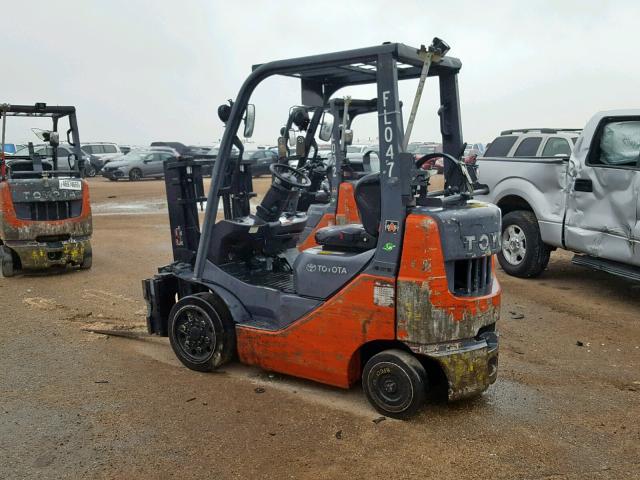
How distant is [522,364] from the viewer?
536 centimetres

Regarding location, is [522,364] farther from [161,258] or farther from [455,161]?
[161,258]

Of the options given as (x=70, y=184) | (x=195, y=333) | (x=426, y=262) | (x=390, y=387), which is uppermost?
(x=70, y=184)

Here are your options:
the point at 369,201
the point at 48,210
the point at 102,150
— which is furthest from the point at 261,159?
the point at 369,201

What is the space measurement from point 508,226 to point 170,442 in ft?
20.8

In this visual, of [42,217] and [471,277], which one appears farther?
[42,217]

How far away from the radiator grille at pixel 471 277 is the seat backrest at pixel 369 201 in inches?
25.6

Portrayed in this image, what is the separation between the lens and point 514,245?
8758mm

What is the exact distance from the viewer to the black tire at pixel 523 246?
8484 mm

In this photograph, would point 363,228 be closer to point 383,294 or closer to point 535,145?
point 383,294

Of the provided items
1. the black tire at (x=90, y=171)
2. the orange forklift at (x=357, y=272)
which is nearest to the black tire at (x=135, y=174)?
the black tire at (x=90, y=171)

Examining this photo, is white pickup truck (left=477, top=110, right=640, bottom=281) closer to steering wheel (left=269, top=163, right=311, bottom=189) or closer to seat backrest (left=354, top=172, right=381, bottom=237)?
steering wheel (left=269, top=163, right=311, bottom=189)

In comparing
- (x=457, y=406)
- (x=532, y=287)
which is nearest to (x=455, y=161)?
(x=457, y=406)

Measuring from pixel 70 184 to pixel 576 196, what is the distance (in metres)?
7.11

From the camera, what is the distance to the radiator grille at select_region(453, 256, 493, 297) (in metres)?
4.21
